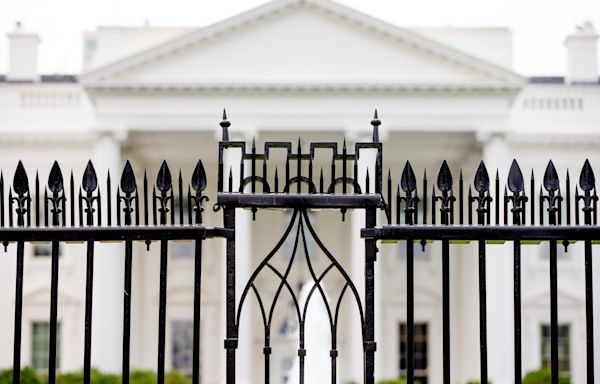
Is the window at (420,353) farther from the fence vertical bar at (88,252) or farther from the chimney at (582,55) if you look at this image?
the fence vertical bar at (88,252)

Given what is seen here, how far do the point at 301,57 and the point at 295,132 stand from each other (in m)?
2.35

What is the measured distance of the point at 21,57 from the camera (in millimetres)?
38781

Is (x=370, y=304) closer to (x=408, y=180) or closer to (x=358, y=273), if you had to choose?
(x=408, y=180)

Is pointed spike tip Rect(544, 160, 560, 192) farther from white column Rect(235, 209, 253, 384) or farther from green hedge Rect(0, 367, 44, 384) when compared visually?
white column Rect(235, 209, 253, 384)

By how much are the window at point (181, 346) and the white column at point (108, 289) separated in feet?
19.6

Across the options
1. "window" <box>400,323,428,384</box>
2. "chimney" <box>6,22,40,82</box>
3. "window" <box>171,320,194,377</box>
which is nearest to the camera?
"window" <box>400,323,428,384</box>

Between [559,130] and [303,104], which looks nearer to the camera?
[303,104]

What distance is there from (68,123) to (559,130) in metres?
16.3

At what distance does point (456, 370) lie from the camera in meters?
37.3

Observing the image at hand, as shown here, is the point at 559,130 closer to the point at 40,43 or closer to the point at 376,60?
the point at 376,60

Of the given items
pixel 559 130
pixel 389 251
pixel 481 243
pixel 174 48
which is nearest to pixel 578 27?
pixel 559 130

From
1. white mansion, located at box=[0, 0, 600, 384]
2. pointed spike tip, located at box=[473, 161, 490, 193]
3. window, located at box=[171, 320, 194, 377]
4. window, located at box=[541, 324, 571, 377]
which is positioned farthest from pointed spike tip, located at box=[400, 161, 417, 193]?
window, located at box=[171, 320, 194, 377]

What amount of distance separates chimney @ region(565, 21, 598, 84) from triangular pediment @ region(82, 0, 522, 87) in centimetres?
1006

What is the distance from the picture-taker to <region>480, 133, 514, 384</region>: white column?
98.8 feet
